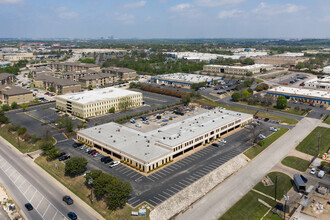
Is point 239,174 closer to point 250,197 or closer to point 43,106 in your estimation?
point 250,197

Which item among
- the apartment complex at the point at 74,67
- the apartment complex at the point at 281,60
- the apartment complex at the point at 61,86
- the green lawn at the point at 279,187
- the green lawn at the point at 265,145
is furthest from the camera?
the apartment complex at the point at 281,60

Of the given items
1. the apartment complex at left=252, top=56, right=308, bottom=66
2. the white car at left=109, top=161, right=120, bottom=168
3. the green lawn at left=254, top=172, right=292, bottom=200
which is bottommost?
the green lawn at left=254, top=172, right=292, bottom=200

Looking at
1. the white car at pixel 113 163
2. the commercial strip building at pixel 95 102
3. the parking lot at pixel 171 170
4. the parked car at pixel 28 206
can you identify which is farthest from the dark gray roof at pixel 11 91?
the parked car at pixel 28 206

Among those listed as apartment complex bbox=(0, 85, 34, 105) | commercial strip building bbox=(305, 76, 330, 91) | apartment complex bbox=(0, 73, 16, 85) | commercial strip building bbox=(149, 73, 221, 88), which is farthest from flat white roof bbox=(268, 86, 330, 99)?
apartment complex bbox=(0, 73, 16, 85)

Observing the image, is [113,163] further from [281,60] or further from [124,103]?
[281,60]

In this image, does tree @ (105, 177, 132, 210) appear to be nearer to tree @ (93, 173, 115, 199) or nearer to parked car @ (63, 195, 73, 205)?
tree @ (93, 173, 115, 199)

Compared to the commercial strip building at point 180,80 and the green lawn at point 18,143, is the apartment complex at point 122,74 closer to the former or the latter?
the commercial strip building at point 180,80

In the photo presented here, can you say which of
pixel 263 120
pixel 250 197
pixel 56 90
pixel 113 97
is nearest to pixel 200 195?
pixel 250 197
